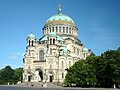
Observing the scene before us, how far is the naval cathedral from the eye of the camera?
84500 mm

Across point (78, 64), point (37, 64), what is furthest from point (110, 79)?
point (37, 64)

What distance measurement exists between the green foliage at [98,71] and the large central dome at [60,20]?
3375 centimetres

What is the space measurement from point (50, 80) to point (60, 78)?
366 centimetres

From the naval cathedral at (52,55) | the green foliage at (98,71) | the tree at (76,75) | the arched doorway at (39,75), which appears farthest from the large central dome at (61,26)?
the green foliage at (98,71)

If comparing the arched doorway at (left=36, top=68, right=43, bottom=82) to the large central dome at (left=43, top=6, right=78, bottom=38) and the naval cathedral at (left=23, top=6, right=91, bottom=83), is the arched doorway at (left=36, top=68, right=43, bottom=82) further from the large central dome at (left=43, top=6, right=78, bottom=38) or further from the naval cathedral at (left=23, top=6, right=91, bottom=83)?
the large central dome at (left=43, top=6, right=78, bottom=38)

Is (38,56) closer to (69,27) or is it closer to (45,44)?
(45,44)

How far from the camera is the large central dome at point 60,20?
322 feet

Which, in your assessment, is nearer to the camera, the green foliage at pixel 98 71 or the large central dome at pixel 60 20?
the green foliage at pixel 98 71

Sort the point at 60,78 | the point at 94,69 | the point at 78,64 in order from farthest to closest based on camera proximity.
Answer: the point at 60,78, the point at 78,64, the point at 94,69

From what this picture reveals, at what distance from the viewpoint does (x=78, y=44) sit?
99000mm

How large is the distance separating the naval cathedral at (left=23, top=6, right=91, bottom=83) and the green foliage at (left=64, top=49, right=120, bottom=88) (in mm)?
17140

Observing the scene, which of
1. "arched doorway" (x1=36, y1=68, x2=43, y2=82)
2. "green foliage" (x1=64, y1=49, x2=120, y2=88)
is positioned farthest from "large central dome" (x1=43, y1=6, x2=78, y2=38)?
"green foliage" (x1=64, y1=49, x2=120, y2=88)

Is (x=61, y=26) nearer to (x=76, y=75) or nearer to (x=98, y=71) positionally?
(x=76, y=75)

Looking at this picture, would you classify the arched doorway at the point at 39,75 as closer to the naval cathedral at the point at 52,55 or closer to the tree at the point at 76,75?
the naval cathedral at the point at 52,55
